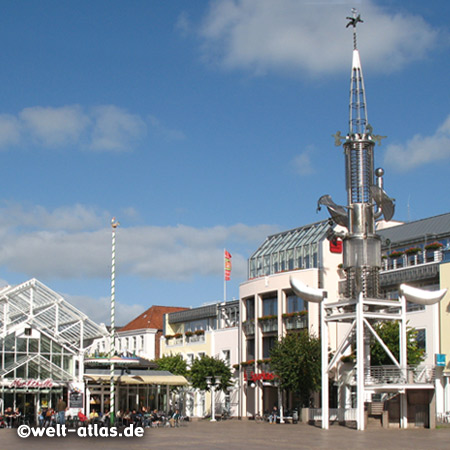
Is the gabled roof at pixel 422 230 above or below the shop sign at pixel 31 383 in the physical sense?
above

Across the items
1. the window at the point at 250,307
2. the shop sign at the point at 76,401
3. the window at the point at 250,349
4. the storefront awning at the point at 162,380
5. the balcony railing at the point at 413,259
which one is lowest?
the shop sign at the point at 76,401

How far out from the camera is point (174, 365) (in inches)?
2766

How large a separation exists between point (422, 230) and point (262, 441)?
31.3 m

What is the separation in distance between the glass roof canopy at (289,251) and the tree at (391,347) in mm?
Result: 15957

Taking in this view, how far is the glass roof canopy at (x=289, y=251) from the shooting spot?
68.4 meters

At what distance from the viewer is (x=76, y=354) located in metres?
57.0

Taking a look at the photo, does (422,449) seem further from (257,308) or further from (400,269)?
(257,308)

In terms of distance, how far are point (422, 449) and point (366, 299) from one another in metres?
15.9

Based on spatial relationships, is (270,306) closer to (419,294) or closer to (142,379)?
(142,379)

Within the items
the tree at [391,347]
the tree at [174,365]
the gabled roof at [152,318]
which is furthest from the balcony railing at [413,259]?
the gabled roof at [152,318]

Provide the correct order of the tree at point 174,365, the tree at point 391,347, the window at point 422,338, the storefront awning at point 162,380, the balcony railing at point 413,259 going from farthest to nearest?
the tree at point 174,365 < the storefront awning at point 162,380 < the balcony railing at point 413,259 < the window at point 422,338 < the tree at point 391,347

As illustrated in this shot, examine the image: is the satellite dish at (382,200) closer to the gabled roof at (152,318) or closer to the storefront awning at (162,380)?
the storefront awning at (162,380)

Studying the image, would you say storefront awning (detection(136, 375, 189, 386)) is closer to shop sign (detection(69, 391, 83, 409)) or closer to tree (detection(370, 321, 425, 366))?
shop sign (detection(69, 391, 83, 409))

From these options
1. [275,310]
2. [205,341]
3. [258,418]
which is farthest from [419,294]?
[205,341]
